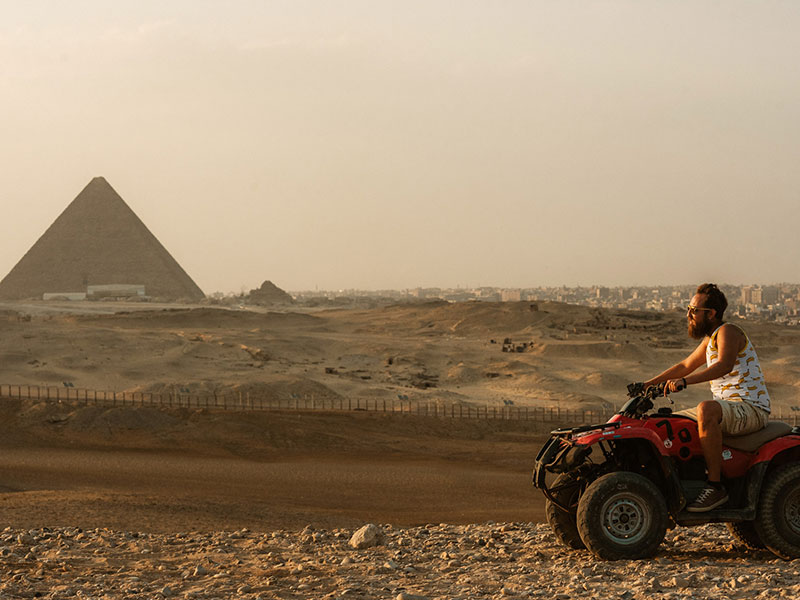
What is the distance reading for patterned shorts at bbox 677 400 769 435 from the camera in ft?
18.0

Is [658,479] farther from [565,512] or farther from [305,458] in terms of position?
[305,458]

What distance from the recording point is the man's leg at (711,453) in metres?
5.42

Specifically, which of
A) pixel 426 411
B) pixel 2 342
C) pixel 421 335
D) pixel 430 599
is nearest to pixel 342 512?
pixel 430 599

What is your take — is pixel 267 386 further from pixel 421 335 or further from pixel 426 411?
pixel 421 335

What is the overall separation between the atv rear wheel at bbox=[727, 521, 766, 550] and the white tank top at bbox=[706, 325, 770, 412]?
0.76 m

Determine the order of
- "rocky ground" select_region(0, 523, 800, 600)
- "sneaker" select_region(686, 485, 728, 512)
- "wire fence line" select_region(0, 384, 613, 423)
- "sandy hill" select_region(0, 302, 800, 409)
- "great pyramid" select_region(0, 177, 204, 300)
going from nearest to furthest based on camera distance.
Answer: "rocky ground" select_region(0, 523, 800, 600) → "sneaker" select_region(686, 485, 728, 512) → "wire fence line" select_region(0, 384, 613, 423) → "sandy hill" select_region(0, 302, 800, 409) → "great pyramid" select_region(0, 177, 204, 300)

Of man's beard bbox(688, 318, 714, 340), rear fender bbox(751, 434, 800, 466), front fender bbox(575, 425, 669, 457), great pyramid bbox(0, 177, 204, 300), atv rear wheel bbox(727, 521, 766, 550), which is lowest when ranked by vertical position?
atv rear wheel bbox(727, 521, 766, 550)

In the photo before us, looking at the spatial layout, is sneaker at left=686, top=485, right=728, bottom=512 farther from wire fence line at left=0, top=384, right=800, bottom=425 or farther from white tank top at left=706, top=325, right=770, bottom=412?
wire fence line at left=0, top=384, right=800, bottom=425

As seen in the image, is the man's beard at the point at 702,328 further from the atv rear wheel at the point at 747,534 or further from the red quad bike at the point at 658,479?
the atv rear wheel at the point at 747,534

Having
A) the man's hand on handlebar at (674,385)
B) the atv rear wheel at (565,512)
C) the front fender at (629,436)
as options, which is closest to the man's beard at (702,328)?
the man's hand on handlebar at (674,385)

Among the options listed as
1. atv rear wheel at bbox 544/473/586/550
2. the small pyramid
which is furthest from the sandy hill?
the small pyramid

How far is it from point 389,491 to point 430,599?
10.7 m

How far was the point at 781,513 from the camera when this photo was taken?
217 inches

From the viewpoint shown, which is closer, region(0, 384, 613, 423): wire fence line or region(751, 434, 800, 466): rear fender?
A: region(751, 434, 800, 466): rear fender
